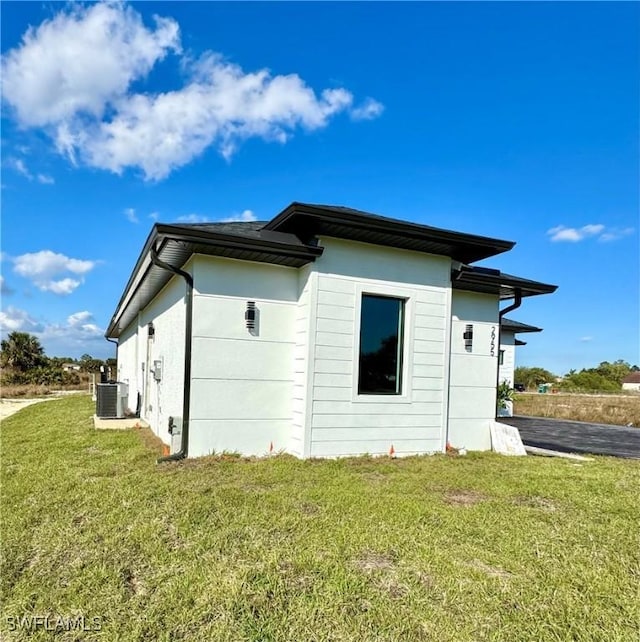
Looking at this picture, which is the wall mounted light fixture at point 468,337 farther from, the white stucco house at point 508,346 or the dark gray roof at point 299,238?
the white stucco house at point 508,346

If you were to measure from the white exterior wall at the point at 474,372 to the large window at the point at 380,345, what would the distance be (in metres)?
1.27

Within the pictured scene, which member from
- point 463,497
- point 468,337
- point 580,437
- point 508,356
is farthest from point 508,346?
point 463,497

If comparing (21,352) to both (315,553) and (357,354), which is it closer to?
(357,354)

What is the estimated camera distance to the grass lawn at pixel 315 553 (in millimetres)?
2240

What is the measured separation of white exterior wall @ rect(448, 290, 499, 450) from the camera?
739 cm

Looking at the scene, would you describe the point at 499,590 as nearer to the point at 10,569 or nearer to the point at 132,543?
the point at 132,543

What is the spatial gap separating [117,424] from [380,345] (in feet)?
19.7

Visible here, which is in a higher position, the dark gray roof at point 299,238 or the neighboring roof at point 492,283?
the dark gray roof at point 299,238

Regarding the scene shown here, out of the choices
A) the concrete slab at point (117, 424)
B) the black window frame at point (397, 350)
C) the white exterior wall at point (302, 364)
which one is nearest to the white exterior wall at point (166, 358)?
the concrete slab at point (117, 424)

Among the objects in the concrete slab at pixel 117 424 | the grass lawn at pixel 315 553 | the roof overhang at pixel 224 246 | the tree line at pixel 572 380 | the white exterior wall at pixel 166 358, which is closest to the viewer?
the grass lawn at pixel 315 553

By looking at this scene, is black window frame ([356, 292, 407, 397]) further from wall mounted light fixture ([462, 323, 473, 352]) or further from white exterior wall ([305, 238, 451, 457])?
wall mounted light fixture ([462, 323, 473, 352])

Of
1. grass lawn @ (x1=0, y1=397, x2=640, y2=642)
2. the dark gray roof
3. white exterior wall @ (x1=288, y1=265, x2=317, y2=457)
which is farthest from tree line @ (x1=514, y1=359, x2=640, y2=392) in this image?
grass lawn @ (x1=0, y1=397, x2=640, y2=642)

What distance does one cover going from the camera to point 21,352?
2816 cm

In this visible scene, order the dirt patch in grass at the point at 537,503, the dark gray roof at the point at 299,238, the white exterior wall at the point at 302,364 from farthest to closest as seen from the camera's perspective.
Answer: the white exterior wall at the point at 302,364 → the dark gray roof at the point at 299,238 → the dirt patch in grass at the point at 537,503
